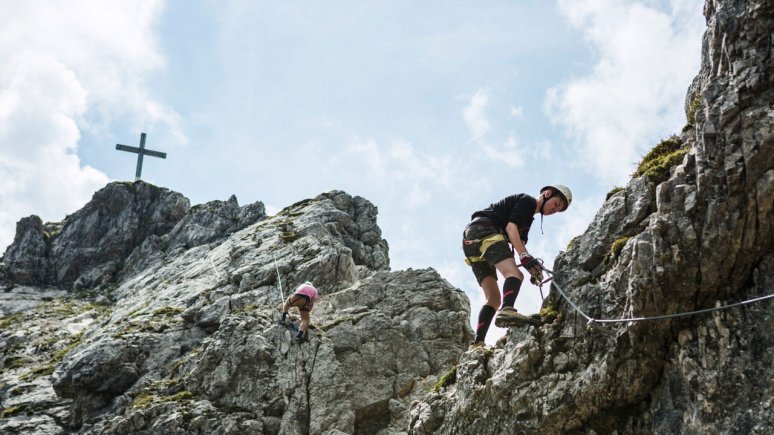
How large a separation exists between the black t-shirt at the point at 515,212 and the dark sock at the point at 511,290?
3.66 ft

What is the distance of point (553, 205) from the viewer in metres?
14.6

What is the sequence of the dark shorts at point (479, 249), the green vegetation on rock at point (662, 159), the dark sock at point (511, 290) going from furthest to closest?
the dark shorts at point (479, 249) → the dark sock at point (511, 290) → the green vegetation on rock at point (662, 159)

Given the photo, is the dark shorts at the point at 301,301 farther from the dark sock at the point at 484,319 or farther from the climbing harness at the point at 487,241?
the climbing harness at the point at 487,241

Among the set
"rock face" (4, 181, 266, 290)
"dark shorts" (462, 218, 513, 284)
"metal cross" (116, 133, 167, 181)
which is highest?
"metal cross" (116, 133, 167, 181)

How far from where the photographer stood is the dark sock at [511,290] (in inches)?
556

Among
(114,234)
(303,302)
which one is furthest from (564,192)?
(114,234)

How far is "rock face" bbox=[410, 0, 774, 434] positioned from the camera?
10148mm

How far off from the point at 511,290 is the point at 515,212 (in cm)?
180

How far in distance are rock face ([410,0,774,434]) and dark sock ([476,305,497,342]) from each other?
75.6 inches

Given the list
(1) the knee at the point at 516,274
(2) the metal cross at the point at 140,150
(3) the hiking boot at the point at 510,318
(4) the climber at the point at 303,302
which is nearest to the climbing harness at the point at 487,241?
(1) the knee at the point at 516,274

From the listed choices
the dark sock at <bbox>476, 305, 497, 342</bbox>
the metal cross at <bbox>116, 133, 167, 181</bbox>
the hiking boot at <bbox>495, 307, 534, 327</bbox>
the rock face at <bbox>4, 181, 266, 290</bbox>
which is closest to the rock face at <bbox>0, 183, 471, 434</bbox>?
the rock face at <bbox>4, 181, 266, 290</bbox>

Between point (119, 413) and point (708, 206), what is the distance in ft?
80.9

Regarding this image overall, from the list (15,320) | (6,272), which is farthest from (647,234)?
(6,272)

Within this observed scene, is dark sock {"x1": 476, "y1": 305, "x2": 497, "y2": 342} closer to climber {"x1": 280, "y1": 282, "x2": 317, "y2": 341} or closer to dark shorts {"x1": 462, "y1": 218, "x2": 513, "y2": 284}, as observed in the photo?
dark shorts {"x1": 462, "y1": 218, "x2": 513, "y2": 284}
